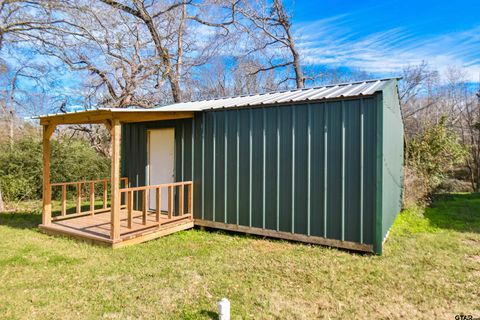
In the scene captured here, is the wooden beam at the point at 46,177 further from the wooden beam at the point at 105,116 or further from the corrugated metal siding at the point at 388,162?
the corrugated metal siding at the point at 388,162

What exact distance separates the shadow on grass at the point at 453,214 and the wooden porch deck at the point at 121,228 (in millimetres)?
5633

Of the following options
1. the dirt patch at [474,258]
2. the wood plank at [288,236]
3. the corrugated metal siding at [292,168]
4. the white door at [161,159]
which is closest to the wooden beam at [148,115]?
the corrugated metal siding at [292,168]

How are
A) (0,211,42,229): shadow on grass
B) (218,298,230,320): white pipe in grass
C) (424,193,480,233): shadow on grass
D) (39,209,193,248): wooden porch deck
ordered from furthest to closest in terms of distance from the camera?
1. (424,193,480,233): shadow on grass
2. (0,211,42,229): shadow on grass
3. (39,209,193,248): wooden porch deck
4. (218,298,230,320): white pipe in grass

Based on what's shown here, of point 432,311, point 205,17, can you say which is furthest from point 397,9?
point 432,311

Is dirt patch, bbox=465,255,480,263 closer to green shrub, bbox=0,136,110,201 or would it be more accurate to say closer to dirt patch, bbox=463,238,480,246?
dirt patch, bbox=463,238,480,246

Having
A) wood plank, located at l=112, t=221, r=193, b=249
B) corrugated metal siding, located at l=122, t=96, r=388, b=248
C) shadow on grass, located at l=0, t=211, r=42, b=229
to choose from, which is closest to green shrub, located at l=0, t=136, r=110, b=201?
shadow on grass, located at l=0, t=211, r=42, b=229

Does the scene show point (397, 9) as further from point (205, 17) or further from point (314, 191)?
point (314, 191)

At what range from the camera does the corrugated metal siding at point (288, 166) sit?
14.9 feet

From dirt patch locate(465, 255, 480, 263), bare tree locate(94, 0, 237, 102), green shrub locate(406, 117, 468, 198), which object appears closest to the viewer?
dirt patch locate(465, 255, 480, 263)

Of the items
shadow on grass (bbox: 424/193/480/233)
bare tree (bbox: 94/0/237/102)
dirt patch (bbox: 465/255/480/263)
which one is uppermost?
bare tree (bbox: 94/0/237/102)

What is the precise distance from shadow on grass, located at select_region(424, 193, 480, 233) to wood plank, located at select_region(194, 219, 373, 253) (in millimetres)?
3200

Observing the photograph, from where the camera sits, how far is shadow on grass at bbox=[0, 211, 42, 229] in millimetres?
6465

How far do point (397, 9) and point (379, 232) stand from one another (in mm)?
13610

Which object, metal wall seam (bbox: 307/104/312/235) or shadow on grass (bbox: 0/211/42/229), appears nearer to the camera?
metal wall seam (bbox: 307/104/312/235)
